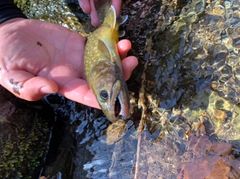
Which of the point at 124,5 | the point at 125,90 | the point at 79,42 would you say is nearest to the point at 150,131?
the point at 125,90

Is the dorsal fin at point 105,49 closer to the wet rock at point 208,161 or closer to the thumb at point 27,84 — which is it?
the thumb at point 27,84

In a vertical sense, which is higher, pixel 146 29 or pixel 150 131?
pixel 146 29

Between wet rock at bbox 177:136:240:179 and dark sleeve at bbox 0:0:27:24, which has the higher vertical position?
dark sleeve at bbox 0:0:27:24

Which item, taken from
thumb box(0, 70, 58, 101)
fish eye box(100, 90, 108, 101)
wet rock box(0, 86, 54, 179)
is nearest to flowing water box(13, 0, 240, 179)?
wet rock box(0, 86, 54, 179)

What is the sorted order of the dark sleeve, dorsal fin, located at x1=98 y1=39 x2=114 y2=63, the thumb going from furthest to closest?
the dark sleeve → dorsal fin, located at x1=98 y1=39 x2=114 y2=63 → the thumb

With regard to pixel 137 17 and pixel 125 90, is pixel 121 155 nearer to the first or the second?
pixel 125 90

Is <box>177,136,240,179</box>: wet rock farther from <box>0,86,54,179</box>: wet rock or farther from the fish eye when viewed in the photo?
<box>0,86,54,179</box>: wet rock

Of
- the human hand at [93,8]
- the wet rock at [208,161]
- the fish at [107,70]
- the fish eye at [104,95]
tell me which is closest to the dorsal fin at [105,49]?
the fish at [107,70]
